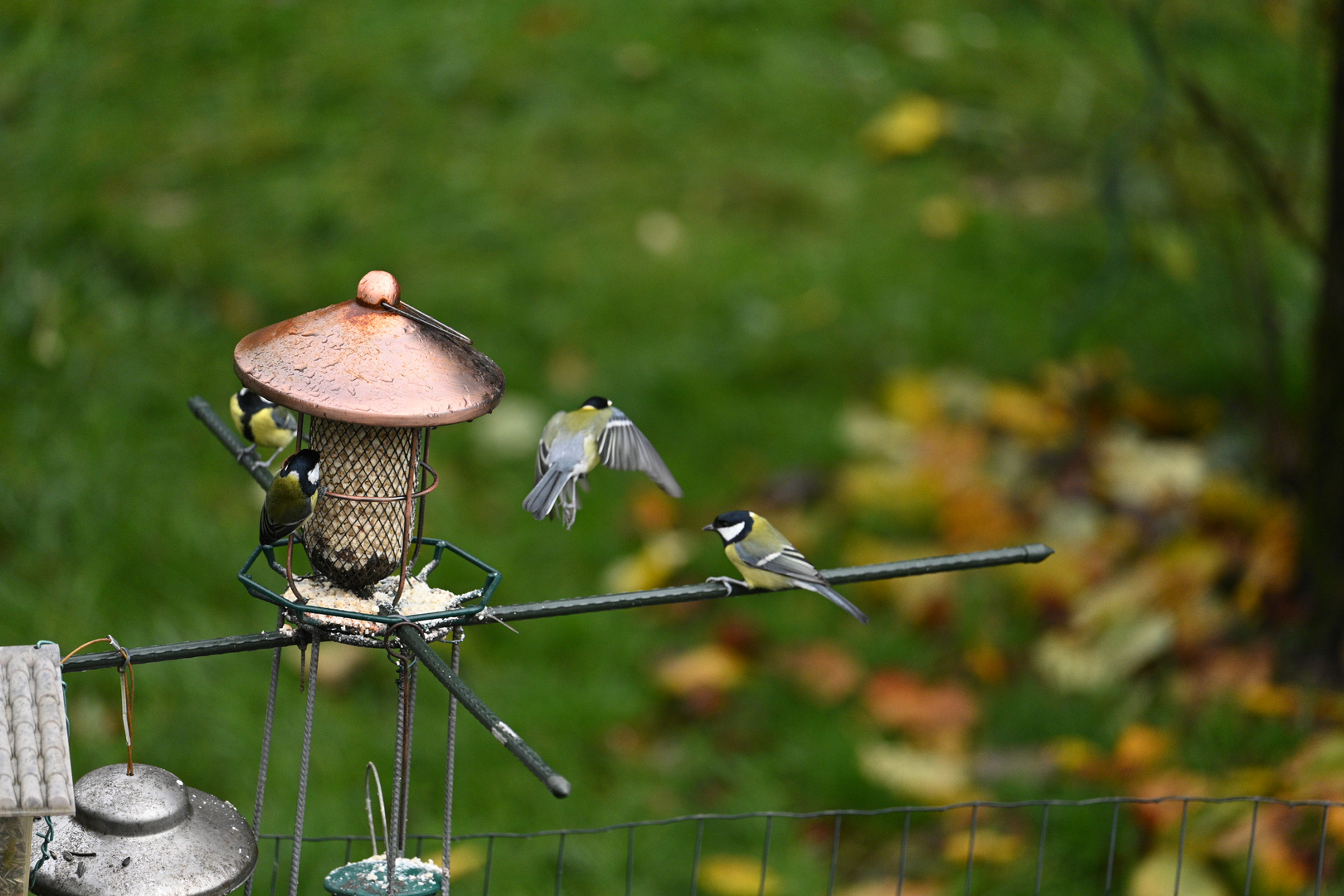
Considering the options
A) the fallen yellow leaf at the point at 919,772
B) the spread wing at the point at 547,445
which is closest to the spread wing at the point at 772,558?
the spread wing at the point at 547,445

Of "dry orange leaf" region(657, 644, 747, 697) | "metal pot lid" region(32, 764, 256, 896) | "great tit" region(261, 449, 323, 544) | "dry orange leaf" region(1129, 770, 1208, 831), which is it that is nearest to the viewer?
"metal pot lid" region(32, 764, 256, 896)

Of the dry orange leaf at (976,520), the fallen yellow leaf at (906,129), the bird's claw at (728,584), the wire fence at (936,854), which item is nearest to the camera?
the bird's claw at (728,584)

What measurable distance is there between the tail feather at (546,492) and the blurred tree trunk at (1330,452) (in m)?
2.70

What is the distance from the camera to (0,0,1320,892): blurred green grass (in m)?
4.45

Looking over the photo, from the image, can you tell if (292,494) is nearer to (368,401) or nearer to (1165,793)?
(368,401)

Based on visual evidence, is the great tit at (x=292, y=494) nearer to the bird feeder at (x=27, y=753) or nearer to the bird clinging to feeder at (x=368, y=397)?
the bird clinging to feeder at (x=368, y=397)

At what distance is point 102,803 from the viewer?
1.96m

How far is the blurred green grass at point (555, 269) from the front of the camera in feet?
14.6

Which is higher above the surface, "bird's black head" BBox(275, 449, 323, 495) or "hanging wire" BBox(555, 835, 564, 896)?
"bird's black head" BBox(275, 449, 323, 495)

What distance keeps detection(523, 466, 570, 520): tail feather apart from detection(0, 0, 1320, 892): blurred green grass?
1.68m

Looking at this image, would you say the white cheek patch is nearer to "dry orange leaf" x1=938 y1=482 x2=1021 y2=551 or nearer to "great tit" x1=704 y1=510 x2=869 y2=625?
"great tit" x1=704 y1=510 x2=869 y2=625

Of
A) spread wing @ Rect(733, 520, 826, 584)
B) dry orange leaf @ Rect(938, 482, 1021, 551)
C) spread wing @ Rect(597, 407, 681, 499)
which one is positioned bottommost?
dry orange leaf @ Rect(938, 482, 1021, 551)

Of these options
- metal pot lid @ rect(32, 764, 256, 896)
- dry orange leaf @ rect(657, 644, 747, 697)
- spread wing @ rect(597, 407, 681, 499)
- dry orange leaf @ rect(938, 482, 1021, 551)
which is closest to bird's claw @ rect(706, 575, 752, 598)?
spread wing @ rect(597, 407, 681, 499)

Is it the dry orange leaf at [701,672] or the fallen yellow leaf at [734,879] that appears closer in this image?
the fallen yellow leaf at [734,879]
